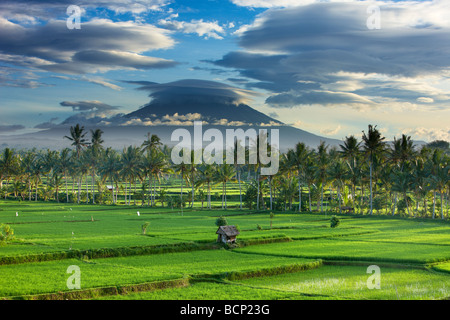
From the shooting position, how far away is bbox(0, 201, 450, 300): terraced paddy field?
664 inches

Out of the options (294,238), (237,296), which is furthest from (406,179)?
(237,296)

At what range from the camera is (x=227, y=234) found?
27984mm

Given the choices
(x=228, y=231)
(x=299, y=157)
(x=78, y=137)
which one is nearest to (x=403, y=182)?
(x=299, y=157)

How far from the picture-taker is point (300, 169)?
199 feet

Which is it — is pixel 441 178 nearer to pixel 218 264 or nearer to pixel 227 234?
pixel 227 234

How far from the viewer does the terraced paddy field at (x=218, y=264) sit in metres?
16.9

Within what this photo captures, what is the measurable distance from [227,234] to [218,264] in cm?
575

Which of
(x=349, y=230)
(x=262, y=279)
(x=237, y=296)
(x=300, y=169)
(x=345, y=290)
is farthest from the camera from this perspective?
(x=300, y=169)

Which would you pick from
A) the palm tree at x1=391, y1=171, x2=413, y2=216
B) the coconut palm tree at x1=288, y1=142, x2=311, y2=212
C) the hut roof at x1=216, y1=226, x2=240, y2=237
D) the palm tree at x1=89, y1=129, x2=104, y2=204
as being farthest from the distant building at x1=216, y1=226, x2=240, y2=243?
the palm tree at x1=89, y1=129, x2=104, y2=204

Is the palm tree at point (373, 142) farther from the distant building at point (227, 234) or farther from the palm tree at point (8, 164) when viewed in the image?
the palm tree at point (8, 164)

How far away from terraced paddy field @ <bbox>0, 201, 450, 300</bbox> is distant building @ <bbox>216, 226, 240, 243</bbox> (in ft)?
1.79
